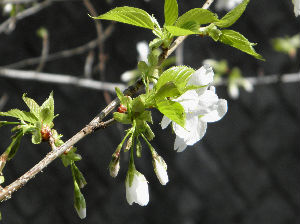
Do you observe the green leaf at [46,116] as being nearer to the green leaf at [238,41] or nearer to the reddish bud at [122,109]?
the reddish bud at [122,109]

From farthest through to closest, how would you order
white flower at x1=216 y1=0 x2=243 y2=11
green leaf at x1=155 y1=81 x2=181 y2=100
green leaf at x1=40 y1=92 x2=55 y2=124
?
white flower at x1=216 y1=0 x2=243 y2=11, green leaf at x1=40 y1=92 x2=55 y2=124, green leaf at x1=155 y1=81 x2=181 y2=100

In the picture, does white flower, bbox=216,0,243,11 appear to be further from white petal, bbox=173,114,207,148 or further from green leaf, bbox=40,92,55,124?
green leaf, bbox=40,92,55,124

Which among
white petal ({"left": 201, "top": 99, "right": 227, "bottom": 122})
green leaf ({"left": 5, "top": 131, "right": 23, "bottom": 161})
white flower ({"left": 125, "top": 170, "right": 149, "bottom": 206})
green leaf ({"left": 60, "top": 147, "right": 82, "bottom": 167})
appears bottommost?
white flower ({"left": 125, "top": 170, "right": 149, "bottom": 206})

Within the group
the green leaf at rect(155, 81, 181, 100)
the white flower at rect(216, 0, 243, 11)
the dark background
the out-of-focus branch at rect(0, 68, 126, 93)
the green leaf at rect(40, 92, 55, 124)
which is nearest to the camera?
the green leaf at rect(155, 81, 181, 100)

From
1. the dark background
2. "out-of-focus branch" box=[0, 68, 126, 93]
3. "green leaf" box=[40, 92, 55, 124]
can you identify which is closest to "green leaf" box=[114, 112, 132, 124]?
"green leaf" box=[40, 92, 55, 124]

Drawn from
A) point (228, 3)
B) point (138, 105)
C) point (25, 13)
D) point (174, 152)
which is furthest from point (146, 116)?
point (174, 152)

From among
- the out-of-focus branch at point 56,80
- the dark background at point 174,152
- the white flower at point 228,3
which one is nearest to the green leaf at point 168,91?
the white flower at point 228,3

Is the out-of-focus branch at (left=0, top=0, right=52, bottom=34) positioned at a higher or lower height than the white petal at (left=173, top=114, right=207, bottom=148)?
higher

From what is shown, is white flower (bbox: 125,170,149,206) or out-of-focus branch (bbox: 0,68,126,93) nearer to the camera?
white flower (bbox: 125,170,149,206)
